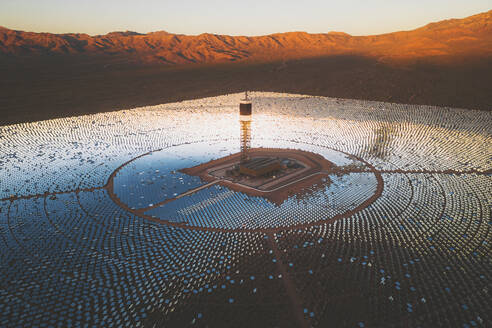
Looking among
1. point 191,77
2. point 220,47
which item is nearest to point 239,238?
point 191,77

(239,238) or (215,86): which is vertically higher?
(215,86)

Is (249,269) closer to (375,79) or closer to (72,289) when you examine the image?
(72,289)

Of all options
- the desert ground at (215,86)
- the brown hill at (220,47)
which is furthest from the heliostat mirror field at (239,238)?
the brown hill at (220,47)

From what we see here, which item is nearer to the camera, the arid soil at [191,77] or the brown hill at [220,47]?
the arid soil at [191,77]

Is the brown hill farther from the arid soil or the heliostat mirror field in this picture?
the heliostat mirror field

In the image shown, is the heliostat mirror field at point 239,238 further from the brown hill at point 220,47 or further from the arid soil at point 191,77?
the brown hill at point 220,47

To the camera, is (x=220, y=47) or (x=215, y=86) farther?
(x=220, y=47)

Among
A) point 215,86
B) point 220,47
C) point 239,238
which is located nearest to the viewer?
point 239,238

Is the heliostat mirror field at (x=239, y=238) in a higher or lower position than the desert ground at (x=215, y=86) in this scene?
lower

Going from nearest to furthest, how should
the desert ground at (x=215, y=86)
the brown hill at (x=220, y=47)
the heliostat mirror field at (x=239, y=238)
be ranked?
the heliostat mirror field at (x=239, y=238) → the desert ground at (x=215, y=86) → the brown hill at (x=220, y=47)

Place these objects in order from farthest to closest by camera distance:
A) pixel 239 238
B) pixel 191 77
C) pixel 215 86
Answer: pixel 191 77, pixel 215 86, pixel 239 238

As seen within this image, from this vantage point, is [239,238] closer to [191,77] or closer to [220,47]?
[191,77]

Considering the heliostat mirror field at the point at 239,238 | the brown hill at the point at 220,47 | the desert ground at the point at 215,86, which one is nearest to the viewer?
the heliostat mirror field at the point at 239,238
